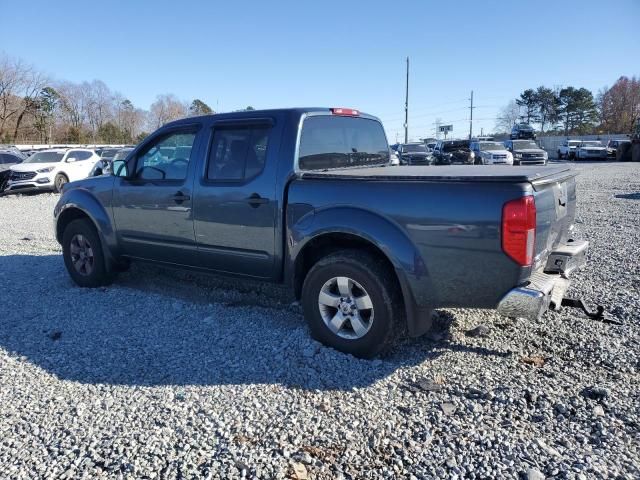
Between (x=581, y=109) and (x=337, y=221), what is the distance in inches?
3718

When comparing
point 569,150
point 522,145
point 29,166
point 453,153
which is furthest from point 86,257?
point 569,150

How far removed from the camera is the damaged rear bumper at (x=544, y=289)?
316cm

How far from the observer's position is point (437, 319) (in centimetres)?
453

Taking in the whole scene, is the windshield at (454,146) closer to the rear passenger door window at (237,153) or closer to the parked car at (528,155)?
the parked car at (528,155)

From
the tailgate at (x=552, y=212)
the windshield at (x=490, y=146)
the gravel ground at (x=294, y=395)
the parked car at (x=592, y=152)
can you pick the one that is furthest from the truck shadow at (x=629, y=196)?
the parked car at (x=592, y=152)

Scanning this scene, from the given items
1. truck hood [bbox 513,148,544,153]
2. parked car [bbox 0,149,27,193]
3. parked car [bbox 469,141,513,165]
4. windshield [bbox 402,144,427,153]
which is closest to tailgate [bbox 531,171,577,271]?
parked car [bbox 0,149,27,193]

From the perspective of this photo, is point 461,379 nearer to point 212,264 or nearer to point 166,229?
point 212,264

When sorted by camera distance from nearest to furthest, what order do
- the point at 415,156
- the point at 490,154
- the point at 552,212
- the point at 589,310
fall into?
the point at 552,212 < the point at 589,310 < the point at 415,156 < the point at 490,154

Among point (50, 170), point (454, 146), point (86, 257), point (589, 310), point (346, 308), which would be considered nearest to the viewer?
point (346, 308)

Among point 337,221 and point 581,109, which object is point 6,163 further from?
point 581,109

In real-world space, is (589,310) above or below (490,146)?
below

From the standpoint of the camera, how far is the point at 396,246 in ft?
11.5

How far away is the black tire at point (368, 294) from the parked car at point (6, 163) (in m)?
18.1

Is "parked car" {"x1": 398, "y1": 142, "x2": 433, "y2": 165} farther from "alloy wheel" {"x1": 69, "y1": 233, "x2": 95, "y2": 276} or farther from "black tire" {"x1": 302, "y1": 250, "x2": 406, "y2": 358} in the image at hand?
"black tire" {"x1": 302, "y1": 250, "x2": 406, "y2": 358}
